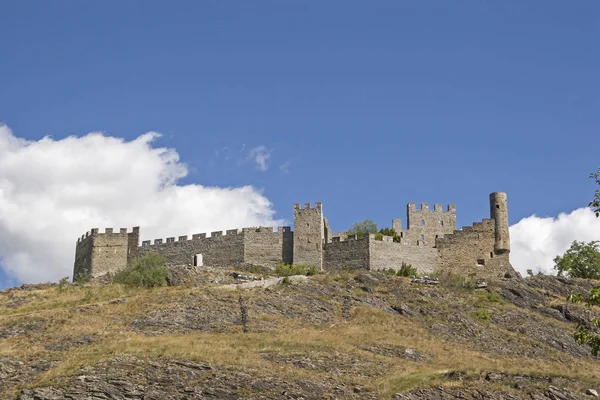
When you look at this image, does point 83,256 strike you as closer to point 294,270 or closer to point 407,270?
point 294,270

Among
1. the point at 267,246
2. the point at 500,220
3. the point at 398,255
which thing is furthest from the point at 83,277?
the point at 500,220

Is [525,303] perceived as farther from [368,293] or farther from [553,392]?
[553,392]

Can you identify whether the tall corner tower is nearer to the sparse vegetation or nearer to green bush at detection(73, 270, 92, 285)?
the sparse vegetation

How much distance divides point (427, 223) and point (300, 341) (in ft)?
93.3

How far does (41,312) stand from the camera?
57.6 metres

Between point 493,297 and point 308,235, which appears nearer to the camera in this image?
point 493,297

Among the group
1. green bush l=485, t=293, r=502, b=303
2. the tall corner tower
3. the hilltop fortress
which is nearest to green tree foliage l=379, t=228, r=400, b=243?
the hilltop fortress

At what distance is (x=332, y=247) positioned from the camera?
75188 mm

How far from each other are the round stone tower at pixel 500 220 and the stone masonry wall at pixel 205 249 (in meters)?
20.5

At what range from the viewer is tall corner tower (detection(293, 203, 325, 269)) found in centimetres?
7450

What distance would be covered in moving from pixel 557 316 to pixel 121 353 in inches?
1320

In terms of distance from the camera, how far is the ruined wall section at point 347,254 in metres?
73.6

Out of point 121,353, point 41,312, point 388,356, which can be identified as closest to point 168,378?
point 121,353

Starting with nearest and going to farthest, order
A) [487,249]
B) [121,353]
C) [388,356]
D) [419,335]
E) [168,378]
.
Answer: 1. [168,378]
2. [121,353]
3. [388,356]
4. [419,335]
5. [487,249]
